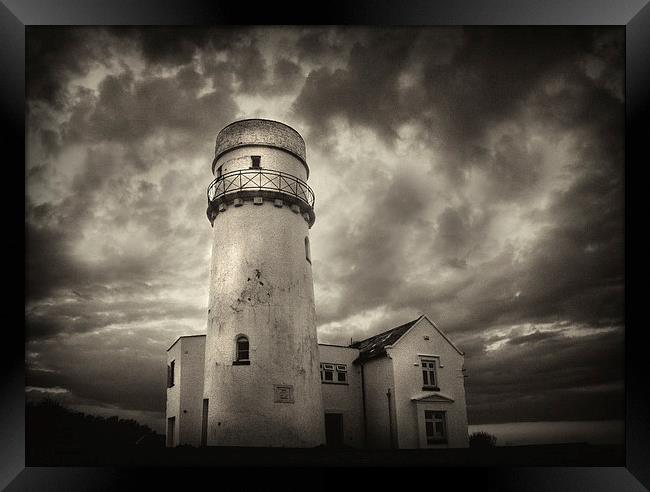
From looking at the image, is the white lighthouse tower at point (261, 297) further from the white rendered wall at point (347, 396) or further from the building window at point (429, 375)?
the building window at point (429, 375)

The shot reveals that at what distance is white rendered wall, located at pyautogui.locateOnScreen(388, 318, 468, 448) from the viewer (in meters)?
11.5

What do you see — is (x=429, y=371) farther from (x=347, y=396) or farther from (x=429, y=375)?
(x=347, y=396)

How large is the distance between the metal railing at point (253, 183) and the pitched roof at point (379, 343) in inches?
153

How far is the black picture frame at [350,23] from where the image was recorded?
7.71 metres

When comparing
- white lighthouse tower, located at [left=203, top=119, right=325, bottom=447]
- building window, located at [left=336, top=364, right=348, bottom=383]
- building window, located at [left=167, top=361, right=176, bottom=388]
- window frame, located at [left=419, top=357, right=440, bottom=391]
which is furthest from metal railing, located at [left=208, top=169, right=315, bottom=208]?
window frame, located at [left=419, top=357, right=440, bottom=391]

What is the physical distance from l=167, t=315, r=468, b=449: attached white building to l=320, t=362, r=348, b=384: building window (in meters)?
0.02

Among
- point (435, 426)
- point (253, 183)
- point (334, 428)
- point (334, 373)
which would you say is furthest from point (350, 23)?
point (334, 428)

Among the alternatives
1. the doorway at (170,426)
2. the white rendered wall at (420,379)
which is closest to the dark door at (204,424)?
the doorway at (170,426)

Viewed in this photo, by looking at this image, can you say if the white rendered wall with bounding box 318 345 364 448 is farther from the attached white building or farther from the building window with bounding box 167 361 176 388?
the building window with bounding box 167 361 176 388

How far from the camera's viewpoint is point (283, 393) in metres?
9.88

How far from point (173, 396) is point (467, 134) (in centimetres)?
829

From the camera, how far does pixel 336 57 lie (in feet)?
28.9

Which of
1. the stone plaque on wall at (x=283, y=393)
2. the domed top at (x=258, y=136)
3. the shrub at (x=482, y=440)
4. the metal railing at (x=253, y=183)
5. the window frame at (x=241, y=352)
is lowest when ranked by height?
the shrub at (x=482, y=440)

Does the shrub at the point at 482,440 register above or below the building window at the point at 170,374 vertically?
below
